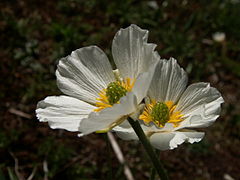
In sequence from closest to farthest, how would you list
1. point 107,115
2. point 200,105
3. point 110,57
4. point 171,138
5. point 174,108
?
point 107,115, point 171,138, point 200,105, point 174,108, point 110,57

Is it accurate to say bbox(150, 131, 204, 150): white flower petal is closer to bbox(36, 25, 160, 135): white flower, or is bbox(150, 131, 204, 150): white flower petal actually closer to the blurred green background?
bbox(36, 25, 160, 135): white flower

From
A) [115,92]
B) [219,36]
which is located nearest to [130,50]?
[115,92]

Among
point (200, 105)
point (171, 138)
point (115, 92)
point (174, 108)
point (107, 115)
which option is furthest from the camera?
point (174, 108)

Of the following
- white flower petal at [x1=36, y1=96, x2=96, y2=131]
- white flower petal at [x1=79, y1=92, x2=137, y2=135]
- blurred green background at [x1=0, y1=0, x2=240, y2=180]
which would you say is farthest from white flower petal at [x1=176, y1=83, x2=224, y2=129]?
blurred green background at [x1=0, y1=0, x2=240, y2=180]

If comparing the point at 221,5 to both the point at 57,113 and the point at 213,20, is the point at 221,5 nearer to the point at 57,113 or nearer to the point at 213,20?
the point at 213,20

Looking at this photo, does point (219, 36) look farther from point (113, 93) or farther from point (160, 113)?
point (113, 93)
